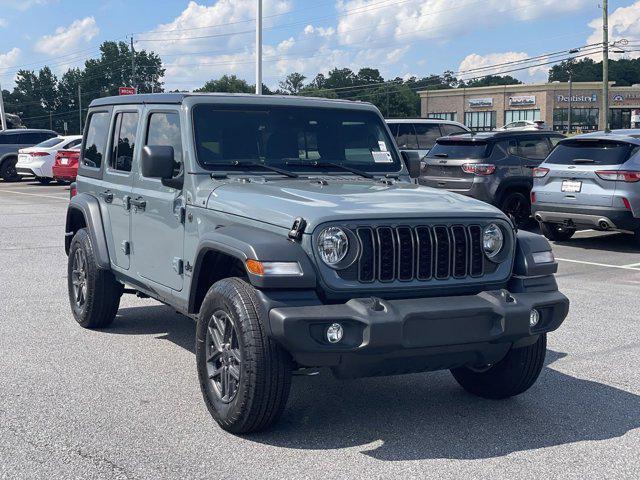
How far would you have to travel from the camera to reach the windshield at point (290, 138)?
6125mm

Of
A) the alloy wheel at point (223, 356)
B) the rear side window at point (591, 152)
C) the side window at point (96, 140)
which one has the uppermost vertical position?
the side window at point (96, 140)

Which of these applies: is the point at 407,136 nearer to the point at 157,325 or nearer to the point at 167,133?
the point at 157,325

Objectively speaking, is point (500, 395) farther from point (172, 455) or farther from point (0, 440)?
point (0, 440)

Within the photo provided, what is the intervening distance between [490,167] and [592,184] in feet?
8.24

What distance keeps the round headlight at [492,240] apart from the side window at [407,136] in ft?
46.1

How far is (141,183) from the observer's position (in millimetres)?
→ 6637

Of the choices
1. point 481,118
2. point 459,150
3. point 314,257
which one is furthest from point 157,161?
point 481,118

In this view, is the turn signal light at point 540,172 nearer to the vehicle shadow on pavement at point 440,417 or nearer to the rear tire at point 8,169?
the vehicle shadow on pavement at point 440,417

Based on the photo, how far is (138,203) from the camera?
661 cm

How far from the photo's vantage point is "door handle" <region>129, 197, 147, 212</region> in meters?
6.52

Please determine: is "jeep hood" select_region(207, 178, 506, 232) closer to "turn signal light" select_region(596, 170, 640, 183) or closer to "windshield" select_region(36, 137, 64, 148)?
"turn signal light" select_region(596, 170, 640, 183)

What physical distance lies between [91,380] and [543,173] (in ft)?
30.6

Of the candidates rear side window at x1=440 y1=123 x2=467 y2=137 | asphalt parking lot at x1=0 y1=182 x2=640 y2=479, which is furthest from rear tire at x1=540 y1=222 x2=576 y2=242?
asphalt parking lot at x1=0 y1=182 x2=640 y2=479

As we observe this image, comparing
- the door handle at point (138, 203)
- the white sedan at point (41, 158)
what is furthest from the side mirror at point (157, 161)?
the white sedan at point (41, 158)
